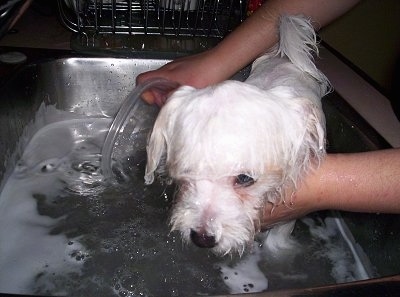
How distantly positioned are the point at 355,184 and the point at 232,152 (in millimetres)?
353

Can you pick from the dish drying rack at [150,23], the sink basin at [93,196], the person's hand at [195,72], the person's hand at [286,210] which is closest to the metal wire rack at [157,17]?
the dish drying rack at [150,23]

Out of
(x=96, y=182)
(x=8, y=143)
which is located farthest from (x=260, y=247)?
(x=8, y=143)

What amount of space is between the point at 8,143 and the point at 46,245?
418 millimetres

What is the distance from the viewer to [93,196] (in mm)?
1674

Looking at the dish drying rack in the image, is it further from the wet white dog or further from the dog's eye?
the dog's eye

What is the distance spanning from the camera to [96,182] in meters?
1.74

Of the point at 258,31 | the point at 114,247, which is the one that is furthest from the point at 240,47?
the point at 114,247

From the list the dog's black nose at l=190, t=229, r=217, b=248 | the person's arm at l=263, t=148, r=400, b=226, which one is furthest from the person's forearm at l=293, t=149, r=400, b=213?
the dog's black nose at l=190, t=229, r=217, b=248

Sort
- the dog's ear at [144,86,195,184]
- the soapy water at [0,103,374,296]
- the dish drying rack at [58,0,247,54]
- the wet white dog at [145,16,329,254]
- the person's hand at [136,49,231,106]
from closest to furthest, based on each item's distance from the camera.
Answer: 1. the wet white dog at [145,16,329,254]
2. the dog's ear at [144,86,195,184]
3. the soapy water at [0,103,374,296]
4. the person's hand at [136,49,231,106]
5. the dish drying rack at [58,0,247,54]

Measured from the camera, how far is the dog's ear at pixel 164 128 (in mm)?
1182

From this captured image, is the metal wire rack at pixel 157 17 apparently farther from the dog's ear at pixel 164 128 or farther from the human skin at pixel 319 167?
the dog's ear at pixel 164 128

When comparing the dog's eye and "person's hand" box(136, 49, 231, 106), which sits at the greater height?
"person's hand" box(136, 49, 231, 106)

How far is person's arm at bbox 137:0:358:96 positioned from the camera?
147cm

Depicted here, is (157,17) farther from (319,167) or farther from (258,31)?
(319,167)
